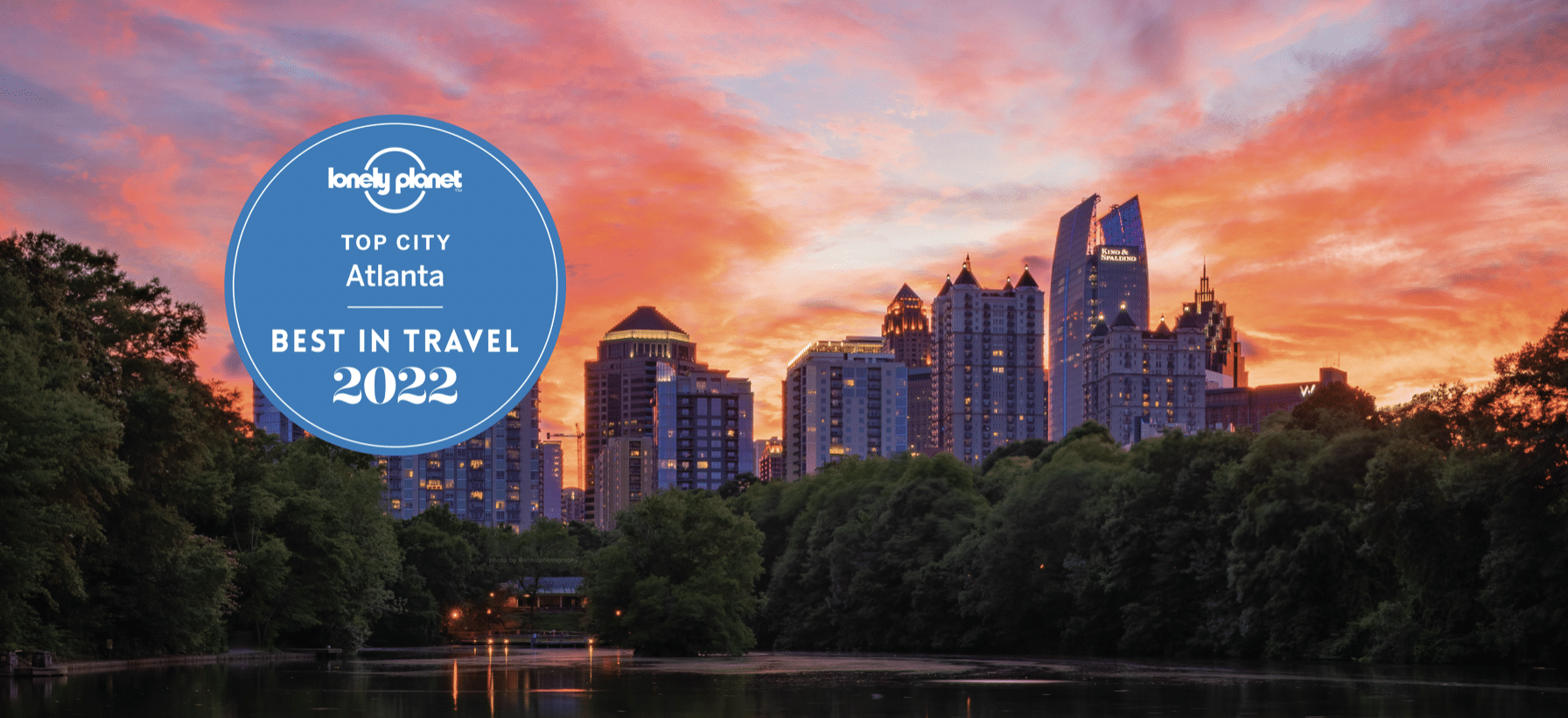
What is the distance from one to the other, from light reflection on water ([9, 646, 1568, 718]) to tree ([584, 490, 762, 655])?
16.9 meters

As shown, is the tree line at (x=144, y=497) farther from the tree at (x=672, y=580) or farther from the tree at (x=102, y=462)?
the tree at (x=672, y=580)

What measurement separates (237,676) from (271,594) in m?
25.5

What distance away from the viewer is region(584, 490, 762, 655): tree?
262ft

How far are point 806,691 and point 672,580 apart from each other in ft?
136

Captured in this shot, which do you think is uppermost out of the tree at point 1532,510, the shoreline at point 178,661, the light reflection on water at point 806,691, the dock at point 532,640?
the tree at point 1532,510

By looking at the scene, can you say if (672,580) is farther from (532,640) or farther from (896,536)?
(532,640)

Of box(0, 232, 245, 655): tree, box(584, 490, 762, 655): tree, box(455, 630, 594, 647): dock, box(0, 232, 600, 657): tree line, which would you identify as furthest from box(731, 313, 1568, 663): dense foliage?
box(0, 232, 245, 655): tree

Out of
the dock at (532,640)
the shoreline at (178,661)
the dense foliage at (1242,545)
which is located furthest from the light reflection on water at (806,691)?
the dock at (532,640)

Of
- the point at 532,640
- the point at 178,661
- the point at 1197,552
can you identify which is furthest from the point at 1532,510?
the point at 532,640

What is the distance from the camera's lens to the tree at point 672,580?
7994 centimetres

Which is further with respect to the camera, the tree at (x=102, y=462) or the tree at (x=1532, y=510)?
the tree at (x=1532, y=510)

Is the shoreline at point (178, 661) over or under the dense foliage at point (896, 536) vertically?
under

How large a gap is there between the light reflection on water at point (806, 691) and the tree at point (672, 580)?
55.4 ft

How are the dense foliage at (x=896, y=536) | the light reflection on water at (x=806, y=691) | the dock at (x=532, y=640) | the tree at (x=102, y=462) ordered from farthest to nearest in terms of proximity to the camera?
the dock at (x=532, y=640)
the dense foliage at (x=896, y=536)
the tree at (x=102, y=462)
the light reflection on water at (x=806, y=691)
